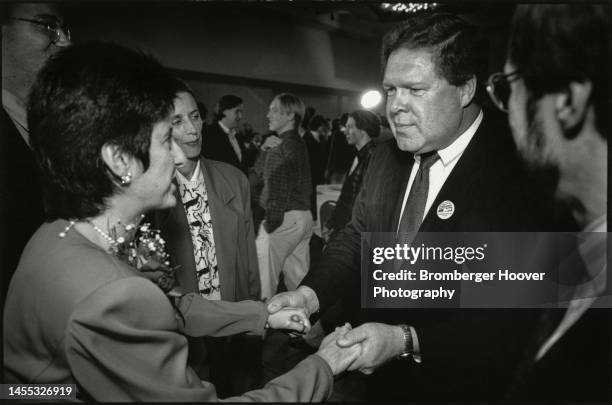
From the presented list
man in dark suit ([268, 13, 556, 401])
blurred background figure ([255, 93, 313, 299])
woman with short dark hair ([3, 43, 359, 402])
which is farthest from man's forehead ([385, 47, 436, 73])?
blurred background figure ([255, 93, 313, 299])

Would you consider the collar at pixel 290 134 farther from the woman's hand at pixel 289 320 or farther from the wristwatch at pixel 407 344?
the wristwatch at pixel 407 344

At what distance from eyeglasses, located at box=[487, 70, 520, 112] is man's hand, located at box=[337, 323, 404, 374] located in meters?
0.81

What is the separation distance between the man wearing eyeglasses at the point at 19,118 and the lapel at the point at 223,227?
664 millimetres

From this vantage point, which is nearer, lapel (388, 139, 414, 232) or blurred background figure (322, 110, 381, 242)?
lapel (388, 139, 414, 232)

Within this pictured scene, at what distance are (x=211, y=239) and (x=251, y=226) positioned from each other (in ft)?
0.92

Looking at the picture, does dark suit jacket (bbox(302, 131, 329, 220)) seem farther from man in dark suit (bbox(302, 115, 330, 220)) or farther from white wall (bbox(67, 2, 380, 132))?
white wall (bbox(67, 2, 380, 132))

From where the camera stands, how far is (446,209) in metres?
1.43

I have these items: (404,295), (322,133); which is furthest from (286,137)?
(404,295)

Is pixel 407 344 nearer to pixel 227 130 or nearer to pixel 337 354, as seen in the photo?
pixel 337 354

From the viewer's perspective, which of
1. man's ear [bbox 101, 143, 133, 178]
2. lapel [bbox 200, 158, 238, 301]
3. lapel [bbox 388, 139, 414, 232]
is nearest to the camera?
man's ear [bbox 101, 143, 133, 178]

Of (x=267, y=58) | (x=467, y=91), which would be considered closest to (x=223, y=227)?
(x=467, y=91)

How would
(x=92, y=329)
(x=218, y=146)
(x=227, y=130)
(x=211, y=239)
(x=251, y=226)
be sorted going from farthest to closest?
(x=227, y=130), (x=218, y=146), (x=251, y=226), (x=211, y=239), (x=92, y=329)

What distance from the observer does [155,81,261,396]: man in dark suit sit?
181 centimetres

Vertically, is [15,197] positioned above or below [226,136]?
below
